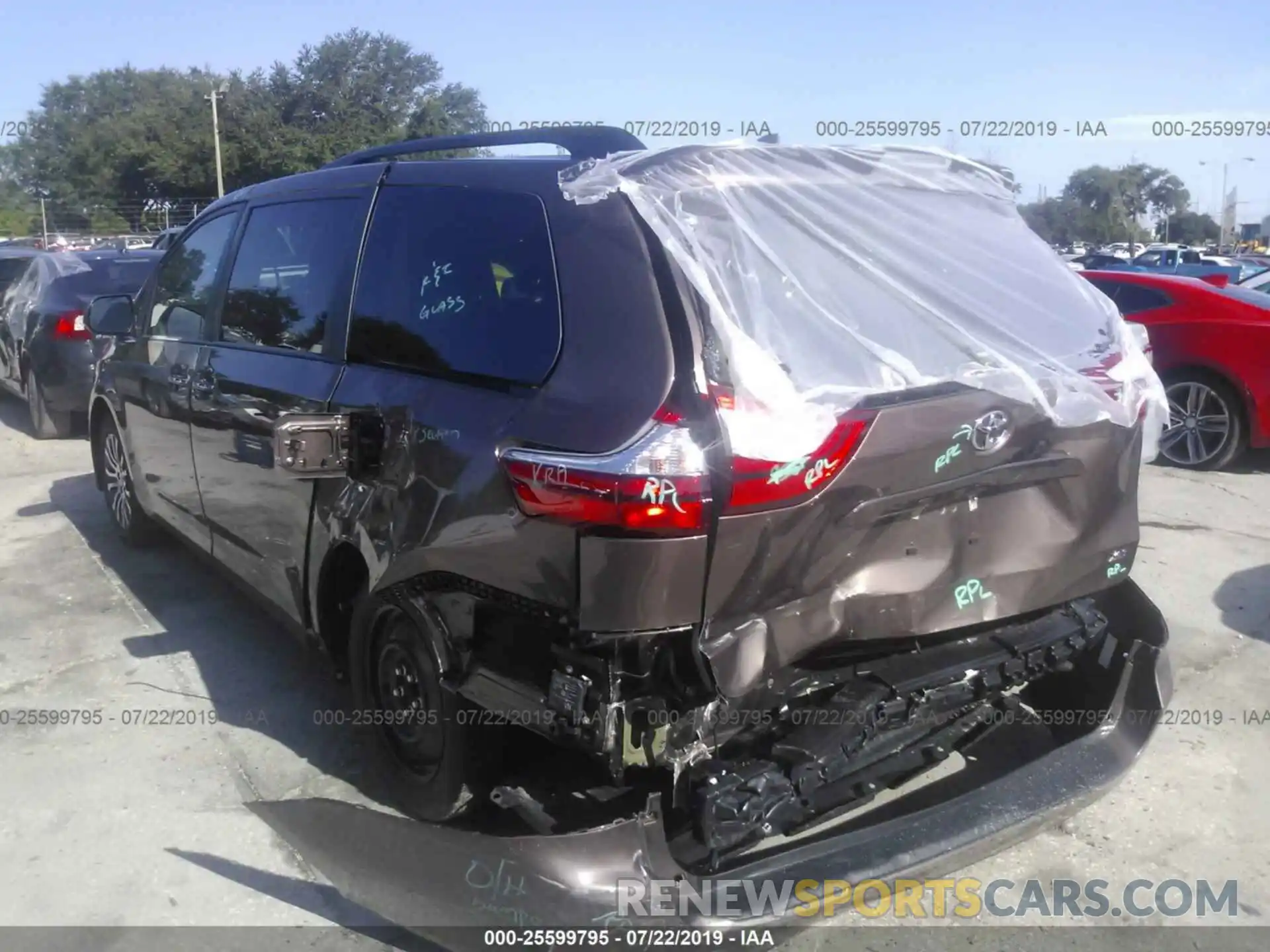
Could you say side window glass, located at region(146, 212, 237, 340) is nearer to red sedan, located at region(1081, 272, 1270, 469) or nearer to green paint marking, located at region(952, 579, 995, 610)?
green paint marking, located at region(952, 579, 995, 610)

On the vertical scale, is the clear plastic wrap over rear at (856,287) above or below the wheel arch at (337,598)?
above

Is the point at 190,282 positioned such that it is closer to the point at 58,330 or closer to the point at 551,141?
the point at 551,141

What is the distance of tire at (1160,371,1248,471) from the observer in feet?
25.5

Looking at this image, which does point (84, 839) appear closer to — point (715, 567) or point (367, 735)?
point (367, 735)

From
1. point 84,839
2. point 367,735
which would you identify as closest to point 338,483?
point 367,735

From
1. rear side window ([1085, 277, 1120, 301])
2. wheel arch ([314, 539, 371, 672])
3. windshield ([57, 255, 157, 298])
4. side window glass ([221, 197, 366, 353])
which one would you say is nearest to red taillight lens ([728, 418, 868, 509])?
wheel arch ([314, 539, 371, 672])

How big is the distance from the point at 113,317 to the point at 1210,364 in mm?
6972

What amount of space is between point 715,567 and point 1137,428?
155 cm

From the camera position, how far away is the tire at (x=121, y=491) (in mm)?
5816

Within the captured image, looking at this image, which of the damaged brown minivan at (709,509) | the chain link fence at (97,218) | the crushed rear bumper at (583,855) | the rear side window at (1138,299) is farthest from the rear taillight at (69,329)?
the chain link fence at (97,218)

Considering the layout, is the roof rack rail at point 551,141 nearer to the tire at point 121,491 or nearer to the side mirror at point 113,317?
the side mirror at point 113,317

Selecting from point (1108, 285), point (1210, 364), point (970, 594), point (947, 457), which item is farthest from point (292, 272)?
point (1108, 285)

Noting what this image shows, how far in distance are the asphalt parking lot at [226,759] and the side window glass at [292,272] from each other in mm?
1396

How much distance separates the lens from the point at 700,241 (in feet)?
8.38
